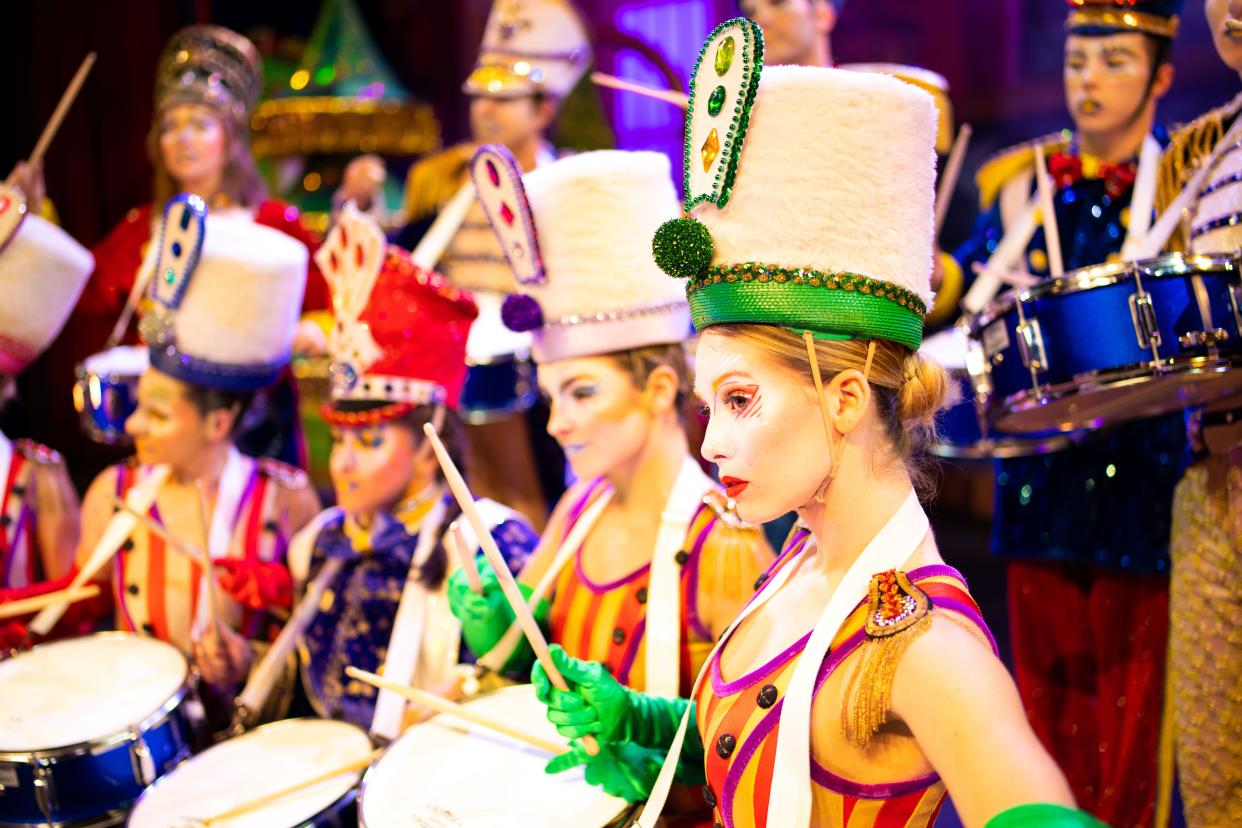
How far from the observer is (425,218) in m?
4.04

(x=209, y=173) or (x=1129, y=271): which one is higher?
(x=209, y=173)

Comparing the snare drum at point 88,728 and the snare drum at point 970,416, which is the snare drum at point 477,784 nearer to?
the snare drum at point 88,728

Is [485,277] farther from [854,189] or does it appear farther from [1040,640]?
[854,189]

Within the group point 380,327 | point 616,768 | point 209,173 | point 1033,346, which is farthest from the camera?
point 209,173

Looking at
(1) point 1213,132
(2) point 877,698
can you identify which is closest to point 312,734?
(2) point 877,698

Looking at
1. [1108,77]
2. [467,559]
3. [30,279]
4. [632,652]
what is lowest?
[632,652]

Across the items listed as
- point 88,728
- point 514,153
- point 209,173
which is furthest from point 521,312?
point 209,173

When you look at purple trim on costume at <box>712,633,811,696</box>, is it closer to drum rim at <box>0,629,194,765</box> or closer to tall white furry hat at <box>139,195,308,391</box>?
drum rim at <box>0,629,194,765</box>

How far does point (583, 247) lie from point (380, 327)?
650 mm

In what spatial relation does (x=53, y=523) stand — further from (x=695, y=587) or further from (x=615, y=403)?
(x=695, y=587)

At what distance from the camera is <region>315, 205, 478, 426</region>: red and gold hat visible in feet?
8.23

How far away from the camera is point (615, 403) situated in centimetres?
208

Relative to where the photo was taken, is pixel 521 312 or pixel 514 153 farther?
pixel 514 153

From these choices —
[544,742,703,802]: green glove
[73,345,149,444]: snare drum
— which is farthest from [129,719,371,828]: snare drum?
[73,345,149,444]: snare drum
